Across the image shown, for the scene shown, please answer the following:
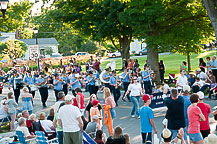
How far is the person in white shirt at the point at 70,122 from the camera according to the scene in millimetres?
9234

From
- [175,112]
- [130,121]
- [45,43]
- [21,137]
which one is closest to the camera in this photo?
[175,112]

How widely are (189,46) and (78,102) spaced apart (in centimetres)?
1277

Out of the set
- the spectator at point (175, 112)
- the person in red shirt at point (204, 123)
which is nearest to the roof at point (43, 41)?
the spectator at point (175, 112)

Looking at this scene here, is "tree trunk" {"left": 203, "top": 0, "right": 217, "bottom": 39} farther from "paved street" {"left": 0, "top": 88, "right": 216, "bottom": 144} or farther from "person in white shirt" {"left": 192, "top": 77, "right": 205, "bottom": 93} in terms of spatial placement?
"paved street" {"left": 0, "top": 88, "right": 216, "bottom": 144}

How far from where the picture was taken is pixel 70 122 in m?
9.27

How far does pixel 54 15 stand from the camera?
33719 mm

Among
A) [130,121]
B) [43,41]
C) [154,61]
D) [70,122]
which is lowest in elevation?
[130,121]

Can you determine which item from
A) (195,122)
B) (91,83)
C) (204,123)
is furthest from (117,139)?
(91,83)

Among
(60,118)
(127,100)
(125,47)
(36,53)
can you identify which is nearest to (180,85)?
(127,100)

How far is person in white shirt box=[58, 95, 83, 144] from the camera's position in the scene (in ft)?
30.3

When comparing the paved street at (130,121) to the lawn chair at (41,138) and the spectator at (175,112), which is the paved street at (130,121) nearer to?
the spectator at (175,112)

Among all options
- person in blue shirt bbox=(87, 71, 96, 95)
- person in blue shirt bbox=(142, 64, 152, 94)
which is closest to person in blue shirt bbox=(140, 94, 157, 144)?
person in blue shirt bbox=(87, 71, 96, 95)

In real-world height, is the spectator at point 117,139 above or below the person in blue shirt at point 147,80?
below

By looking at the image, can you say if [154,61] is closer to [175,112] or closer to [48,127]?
[48,127]
